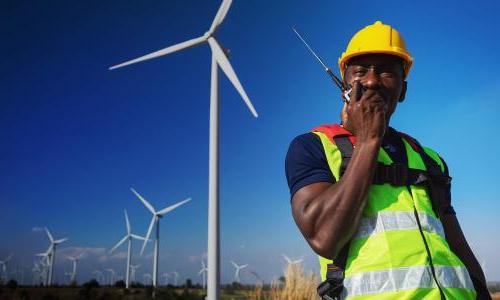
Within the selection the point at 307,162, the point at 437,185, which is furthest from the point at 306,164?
the point at 437,185

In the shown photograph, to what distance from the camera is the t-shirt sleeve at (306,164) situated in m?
2.69

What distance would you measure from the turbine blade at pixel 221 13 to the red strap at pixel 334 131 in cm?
Answer: 2372

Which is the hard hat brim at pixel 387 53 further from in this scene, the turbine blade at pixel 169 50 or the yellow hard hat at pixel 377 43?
the turbine blade at pixel 169 50

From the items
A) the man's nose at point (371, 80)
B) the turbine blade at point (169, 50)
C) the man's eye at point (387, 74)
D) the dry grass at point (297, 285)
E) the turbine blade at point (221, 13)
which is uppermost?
the turbine blade at point (221, 13)

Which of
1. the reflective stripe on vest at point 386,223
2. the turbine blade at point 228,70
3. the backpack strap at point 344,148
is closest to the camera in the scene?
the reflective stripe on vest at point 386,223

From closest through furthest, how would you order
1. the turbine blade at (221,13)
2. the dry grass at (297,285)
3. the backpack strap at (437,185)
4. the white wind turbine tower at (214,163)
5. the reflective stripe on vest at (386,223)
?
the reflective stripe on vest at (386,223)
the backpack strap at (437,185)
the dry grass at (297,285)
the white wind turbine tower at (214,163)
the turbine blade at (221,13)

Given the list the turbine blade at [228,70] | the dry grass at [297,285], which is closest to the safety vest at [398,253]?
the dry grass at [297,285]

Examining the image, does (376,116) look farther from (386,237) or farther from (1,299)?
(1,299)

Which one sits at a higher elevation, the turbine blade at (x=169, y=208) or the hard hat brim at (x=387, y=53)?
the turbine blade at (x=169, y=208)

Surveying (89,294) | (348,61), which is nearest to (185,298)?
(89,294)

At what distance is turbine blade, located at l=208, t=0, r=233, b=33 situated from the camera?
25.7m

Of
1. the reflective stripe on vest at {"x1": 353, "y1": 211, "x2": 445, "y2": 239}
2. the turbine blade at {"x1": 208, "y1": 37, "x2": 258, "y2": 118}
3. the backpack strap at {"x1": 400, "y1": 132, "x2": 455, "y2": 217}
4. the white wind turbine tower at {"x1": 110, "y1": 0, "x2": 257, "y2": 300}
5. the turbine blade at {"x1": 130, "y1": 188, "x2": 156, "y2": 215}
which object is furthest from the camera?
the turbine blade at {"x1": 130, "y1": 188, "x2": 156, "y2": 215}

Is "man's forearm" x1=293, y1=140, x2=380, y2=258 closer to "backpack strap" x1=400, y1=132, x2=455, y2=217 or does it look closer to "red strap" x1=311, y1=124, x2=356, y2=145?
"red strap" x1=311, y1=124, x2=356, y2=145

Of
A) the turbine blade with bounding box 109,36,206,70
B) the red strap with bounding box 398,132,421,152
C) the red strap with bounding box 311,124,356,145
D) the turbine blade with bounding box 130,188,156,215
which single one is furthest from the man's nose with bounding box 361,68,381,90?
the turbine blade with bounding box 130,188,156,215
